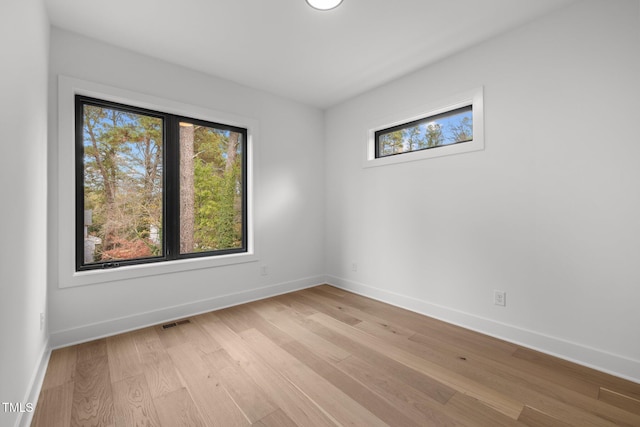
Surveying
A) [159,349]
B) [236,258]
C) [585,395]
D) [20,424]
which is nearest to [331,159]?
[236,258]

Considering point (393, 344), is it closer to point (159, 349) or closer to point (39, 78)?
point (159, 349)

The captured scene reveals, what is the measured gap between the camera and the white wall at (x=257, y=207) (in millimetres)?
2223

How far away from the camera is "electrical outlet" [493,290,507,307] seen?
7.59ft

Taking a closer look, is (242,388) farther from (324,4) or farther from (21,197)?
(324,4)

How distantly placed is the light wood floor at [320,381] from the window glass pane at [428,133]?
1819 millimetres

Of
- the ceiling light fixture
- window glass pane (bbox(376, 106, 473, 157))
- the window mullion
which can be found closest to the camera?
the ceiling light fixture

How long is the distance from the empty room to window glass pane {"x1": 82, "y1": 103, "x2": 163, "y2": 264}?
0.02 m

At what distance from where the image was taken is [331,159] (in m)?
3.95

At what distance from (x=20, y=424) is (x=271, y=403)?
1.16 meters

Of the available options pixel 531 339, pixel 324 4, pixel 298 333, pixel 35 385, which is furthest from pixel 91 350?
pixel 531 339

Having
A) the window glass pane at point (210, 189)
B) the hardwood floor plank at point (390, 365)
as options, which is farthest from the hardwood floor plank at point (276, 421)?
the window glass pane at point (210, 189)

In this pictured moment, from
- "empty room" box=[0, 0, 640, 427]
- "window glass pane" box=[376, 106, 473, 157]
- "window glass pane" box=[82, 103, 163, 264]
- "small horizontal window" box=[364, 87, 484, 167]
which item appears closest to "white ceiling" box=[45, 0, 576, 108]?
"empty room" box=[0, 0, 640, 427]

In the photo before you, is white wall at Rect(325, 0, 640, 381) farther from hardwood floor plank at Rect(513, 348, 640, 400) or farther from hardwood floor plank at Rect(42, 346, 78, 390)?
hardwood floor plank at Rect(42, 346, 78, 390)

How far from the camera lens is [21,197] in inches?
55.5
